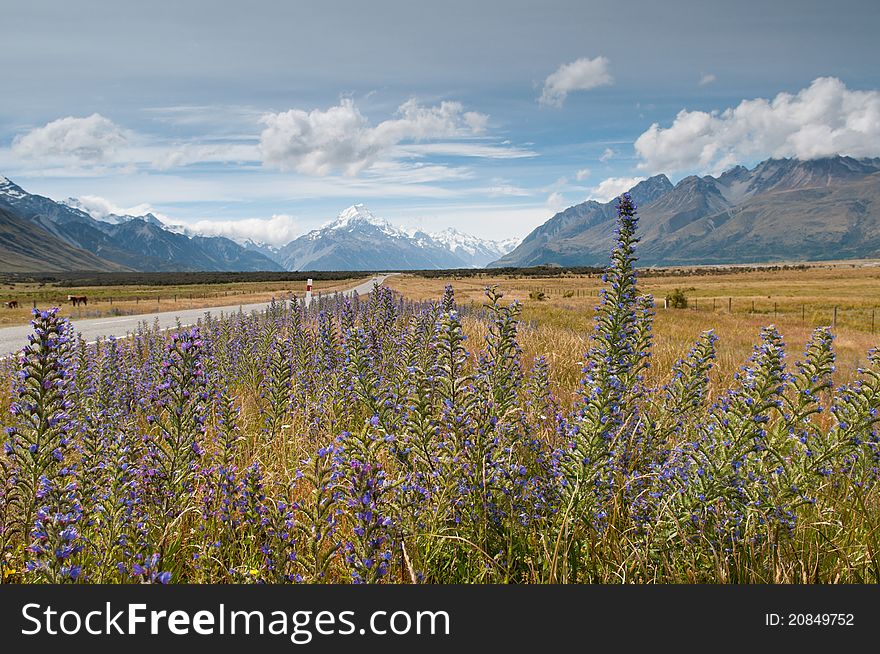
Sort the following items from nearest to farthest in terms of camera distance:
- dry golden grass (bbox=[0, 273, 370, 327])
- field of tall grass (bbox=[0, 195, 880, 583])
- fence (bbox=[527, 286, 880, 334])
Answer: field of tall grass (bbox=[0, 195, 880, 583]), fence (bbox=[527, 286, 880, 334]), dry golden grass (bbox=[0, 273, 370, 327])

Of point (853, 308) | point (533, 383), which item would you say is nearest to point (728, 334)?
point (533, 383)

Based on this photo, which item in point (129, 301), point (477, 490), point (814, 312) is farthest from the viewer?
point (129, 301)

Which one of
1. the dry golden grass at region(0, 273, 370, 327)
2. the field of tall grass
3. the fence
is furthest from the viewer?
the dry golden grass at region(0, 273, 370, 327)

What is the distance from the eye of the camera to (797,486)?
3.57 meters

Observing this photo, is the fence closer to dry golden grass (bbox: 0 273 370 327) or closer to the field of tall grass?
dry golden grass (bbox: 0 273 370 327)

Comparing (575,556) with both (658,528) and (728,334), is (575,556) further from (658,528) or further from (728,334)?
(728,334)

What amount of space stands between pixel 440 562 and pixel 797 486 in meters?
2.41

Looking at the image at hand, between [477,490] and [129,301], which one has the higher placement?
[129,301]

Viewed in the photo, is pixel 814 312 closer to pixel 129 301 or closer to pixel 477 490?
pixel 477 490

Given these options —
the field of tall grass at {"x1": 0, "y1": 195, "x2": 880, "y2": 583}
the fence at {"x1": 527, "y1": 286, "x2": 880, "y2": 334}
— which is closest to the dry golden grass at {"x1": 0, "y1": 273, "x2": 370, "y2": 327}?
the field of tall grass at {"x1": 0, "y1": 195, "x2": 880, "y2": 583}

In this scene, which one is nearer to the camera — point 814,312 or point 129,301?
point 814,312

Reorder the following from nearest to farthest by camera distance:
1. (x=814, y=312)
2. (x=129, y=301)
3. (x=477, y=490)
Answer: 1. (x=477, y=490)
2. (x=814, y=312)
3. (x=129, y=301)

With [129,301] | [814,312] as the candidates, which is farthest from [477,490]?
[129,301]

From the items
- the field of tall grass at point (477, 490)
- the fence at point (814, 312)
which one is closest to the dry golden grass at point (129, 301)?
the field of tall grass at point (477, 490)
